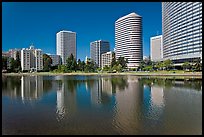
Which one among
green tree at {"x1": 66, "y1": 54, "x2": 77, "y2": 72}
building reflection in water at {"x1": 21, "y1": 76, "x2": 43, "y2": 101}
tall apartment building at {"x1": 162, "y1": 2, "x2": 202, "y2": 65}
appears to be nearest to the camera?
building reflection in water at {"x1": 21, "y1": 76, "x2": 43, "y2": 101}

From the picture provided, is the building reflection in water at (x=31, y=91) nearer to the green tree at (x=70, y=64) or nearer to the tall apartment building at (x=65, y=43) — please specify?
the green tree at (x=70, y=64)

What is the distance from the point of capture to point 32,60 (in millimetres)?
133750

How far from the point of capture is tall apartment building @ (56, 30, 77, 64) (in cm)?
17725

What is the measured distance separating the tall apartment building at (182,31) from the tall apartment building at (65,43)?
90555 millimetres

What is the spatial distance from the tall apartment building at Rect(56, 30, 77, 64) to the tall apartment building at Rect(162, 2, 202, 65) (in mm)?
90555

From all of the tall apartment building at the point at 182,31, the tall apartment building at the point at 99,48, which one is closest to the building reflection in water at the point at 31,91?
the tall apartment building at the point at 182,31

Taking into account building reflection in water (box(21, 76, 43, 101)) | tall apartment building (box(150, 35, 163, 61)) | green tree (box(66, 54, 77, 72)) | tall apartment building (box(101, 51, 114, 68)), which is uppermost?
tall apartment building (box(150, 35, 163, 61))

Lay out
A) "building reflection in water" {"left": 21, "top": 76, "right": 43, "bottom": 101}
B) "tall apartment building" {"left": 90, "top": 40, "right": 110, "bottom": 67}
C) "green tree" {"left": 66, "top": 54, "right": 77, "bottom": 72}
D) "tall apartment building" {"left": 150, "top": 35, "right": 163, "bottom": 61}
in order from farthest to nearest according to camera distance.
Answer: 1. "tall apartment building" {"left": 90, "top": 40, "right": 110, "bottom": 67}
2. "tall apartment building" {"left": 150, "top": 35, "right": 163, "bottom": 61}
3. "green tree" {"left": 66, "top": 54, "right": 77, "bottom": 72}
4. "building reflection in water" {"left": 21, "top": 76, "right": 43, "bottom": 101}

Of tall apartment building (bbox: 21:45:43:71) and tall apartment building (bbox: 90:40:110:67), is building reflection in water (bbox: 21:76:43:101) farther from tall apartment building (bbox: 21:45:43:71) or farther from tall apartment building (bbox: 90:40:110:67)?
tall apartment building (bbox: 90:40:110:67)

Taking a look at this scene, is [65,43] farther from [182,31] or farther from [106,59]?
[182,31]

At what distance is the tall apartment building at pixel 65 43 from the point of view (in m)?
177

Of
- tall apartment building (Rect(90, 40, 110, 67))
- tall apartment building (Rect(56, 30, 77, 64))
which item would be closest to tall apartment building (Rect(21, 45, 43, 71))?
tall apartment building (Rect(56, 30, 77, 64))

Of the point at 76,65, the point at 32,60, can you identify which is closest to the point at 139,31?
Answer: the point at 76,65

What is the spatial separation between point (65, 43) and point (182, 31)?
107m
